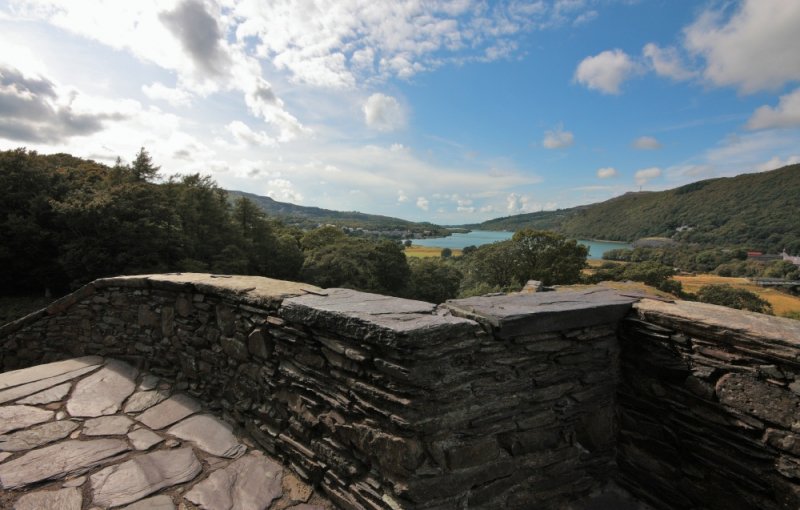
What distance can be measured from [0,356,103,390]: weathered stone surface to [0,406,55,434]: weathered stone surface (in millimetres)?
623

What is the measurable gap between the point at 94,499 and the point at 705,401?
369cm

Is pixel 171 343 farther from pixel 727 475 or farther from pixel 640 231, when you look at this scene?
pixel 640 231

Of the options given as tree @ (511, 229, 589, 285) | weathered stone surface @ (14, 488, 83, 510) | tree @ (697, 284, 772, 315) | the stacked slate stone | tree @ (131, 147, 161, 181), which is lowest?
tree @ (697, 284, 772, 315)

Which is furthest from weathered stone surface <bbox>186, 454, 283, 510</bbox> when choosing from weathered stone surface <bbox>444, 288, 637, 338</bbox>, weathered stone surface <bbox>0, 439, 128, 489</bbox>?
weathered stone surface <bbox>444, 288, 637, 338</bbox>

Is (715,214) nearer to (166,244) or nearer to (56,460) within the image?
(166,244)

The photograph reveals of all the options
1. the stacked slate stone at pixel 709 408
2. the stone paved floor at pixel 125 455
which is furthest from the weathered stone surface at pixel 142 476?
the stacked slate stone at pixel 709 408

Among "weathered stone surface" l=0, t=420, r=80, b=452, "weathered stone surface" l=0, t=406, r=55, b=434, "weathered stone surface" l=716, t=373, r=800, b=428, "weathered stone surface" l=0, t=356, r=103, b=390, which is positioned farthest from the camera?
"weathered stone surface" l=0, t=356, r=103, b=390

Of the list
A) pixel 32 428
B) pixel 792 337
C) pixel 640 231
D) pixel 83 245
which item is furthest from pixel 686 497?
pixel 640 231

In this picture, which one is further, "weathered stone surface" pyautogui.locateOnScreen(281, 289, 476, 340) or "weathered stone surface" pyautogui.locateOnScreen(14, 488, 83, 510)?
"weathered stone surface" pyautogui.locateOnScreen(14, 488, 83, 510)

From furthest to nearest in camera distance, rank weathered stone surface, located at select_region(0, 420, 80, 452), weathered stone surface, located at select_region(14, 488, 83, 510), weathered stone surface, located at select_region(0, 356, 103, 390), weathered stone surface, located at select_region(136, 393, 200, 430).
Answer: weathered stone surface, located at select_region(0, 356, 103, 390), weathered stone surface, located at select_region(136, 393, 200, 430), weathered stone surface, located at select_region(0, 420, 80, 452), weathered stone surface, located at select_region(14, 488, 83, 510)

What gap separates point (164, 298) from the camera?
3.64 metres

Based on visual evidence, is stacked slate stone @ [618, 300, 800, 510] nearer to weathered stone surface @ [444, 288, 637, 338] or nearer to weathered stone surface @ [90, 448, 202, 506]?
weathered stone surface @ [444, 288, 637, 338]

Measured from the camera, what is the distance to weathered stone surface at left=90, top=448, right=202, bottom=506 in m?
2.16

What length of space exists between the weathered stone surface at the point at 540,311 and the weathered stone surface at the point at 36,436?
3.12 metres
